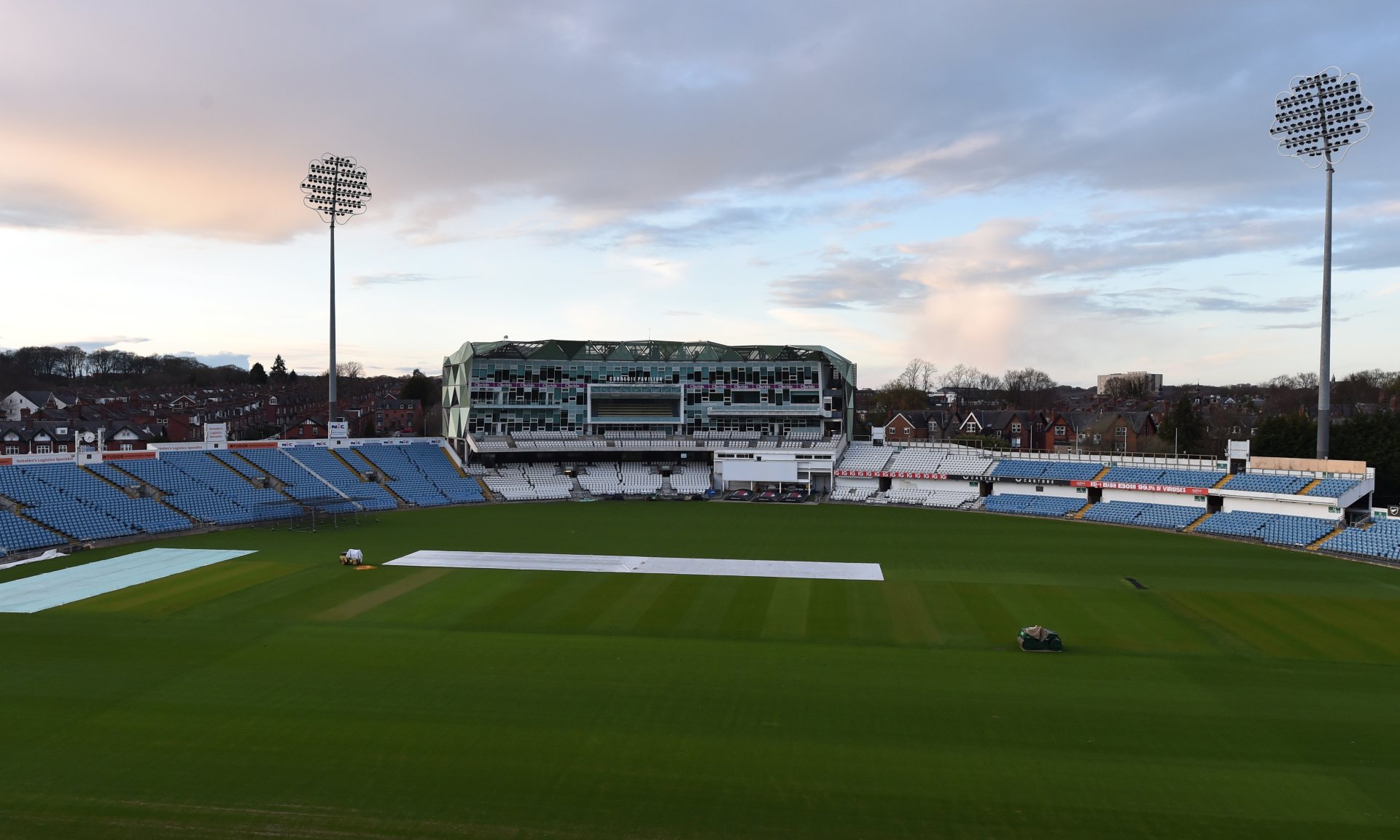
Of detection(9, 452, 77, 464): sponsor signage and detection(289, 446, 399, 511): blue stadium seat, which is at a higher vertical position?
detection(9, 452, 77, 464): sponsor signage

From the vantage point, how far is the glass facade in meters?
65.8

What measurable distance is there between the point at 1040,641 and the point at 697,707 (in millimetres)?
9755

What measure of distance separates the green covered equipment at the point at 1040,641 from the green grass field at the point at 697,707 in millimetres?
755

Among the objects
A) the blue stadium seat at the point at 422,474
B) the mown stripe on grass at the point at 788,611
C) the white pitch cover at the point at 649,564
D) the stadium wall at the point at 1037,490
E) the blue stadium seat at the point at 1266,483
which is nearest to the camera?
the mown stripe on grass at the point at 788,611

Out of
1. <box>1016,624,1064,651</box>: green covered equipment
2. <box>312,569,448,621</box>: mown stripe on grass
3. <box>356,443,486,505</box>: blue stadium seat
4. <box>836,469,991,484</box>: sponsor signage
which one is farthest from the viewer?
<box>836,469,991,484</box>: sponsor signage

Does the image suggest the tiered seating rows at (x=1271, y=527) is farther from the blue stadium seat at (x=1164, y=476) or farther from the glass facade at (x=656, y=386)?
the glass facade at (x=656, y=386)

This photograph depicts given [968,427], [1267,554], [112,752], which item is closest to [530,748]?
[112,752]

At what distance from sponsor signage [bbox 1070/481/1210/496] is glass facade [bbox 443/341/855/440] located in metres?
21.3

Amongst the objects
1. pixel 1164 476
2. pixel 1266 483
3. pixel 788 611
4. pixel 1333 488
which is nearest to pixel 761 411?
pixel 1164 476

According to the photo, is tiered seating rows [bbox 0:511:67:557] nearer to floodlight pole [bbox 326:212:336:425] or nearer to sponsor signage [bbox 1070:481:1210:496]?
floodlight pole [bbox 326:212:336:425]

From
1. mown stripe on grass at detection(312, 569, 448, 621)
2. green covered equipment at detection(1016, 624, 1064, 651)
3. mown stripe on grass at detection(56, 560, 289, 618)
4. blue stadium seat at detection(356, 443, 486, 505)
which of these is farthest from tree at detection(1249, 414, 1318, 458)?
mown stripe on grass at detection(56, 560, 289, 618)

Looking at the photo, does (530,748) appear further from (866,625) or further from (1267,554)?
(1267,554)

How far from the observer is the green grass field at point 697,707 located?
1281 centimetres

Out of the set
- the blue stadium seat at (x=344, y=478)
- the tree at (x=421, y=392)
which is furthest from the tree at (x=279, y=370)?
the blue stadium seat at (x=344, y=478)
